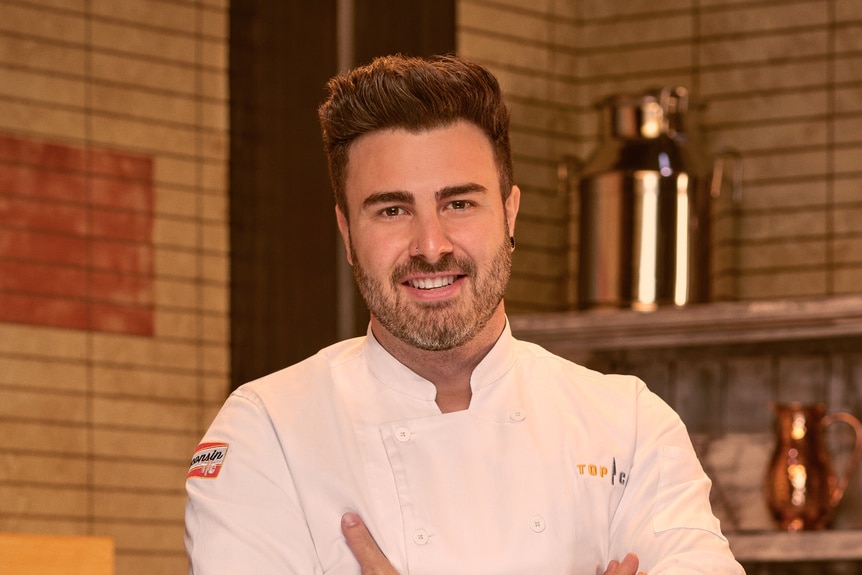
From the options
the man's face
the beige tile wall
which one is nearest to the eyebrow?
the man's face

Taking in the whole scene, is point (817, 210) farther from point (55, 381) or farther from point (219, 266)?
point (55, 381)

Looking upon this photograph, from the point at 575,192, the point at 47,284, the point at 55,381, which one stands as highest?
the point at 575,192

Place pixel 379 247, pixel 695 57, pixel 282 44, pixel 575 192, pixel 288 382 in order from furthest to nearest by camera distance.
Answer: pixel 695 57 < pixel 575 192 < pixel 282 44 < pixel 288 382 < pixel 379 247

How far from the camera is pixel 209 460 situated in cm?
185

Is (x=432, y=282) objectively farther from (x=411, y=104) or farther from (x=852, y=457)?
(x=852, y=457)

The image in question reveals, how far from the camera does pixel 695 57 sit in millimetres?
3990

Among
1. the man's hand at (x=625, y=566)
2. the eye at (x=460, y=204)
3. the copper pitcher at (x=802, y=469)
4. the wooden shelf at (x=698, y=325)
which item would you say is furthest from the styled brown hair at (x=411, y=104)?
the copper pitcher at (x=802, y=469)

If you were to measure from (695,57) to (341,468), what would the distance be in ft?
8.00

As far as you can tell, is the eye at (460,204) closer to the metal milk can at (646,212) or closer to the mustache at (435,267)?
the mustache at (435,267)

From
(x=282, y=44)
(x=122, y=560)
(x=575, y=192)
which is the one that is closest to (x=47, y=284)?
(x=122, y=560)

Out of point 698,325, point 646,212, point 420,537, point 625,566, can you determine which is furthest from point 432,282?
point 646,212

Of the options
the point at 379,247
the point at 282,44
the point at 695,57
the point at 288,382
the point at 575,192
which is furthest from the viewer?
the point at 695,57

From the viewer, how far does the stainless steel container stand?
3543 millimetres

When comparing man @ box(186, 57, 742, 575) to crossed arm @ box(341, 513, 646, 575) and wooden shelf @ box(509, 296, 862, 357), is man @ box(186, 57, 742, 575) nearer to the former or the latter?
crossed arm @ box(341, 513, 646, 575)
